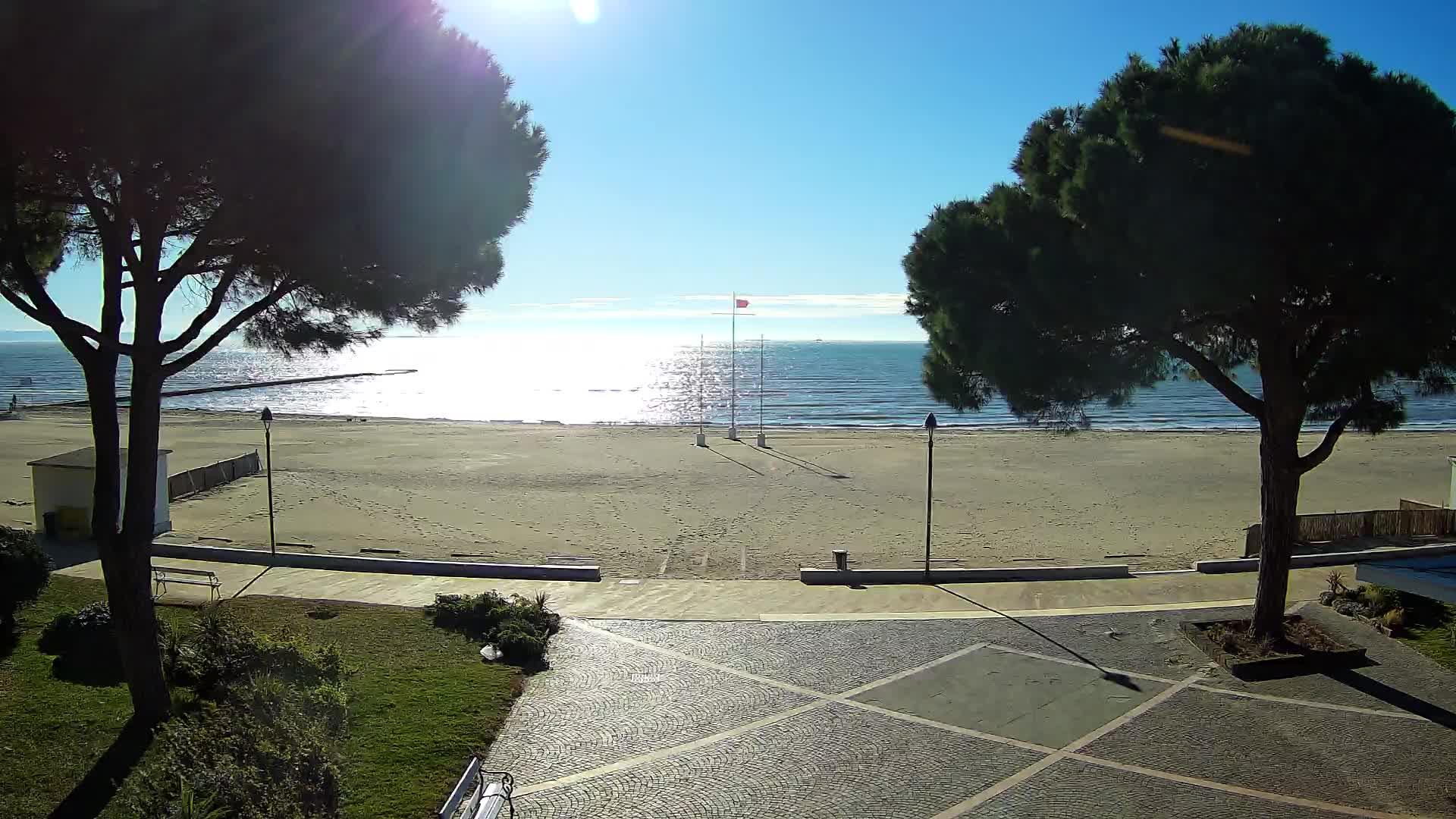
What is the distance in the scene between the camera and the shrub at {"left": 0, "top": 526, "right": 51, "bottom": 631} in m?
9.61

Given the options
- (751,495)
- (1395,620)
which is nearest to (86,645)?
(1395,620)

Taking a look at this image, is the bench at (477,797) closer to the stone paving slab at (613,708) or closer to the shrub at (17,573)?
the stone paving slab at (613,708)

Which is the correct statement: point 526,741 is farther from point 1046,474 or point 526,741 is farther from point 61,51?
point 1046,474

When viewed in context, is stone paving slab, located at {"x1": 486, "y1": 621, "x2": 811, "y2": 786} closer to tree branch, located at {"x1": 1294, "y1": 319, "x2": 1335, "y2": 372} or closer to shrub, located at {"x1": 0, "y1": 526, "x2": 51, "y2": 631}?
shrub, located at {"x1": 0, "y1": 526, "x2": 51, "y2": 631}

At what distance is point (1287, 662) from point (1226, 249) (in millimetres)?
5093

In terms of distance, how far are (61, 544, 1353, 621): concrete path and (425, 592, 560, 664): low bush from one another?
1.07 metres

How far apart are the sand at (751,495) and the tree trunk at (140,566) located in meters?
9.55

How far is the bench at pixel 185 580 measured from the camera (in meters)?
13.0

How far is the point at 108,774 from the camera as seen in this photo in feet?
22.6

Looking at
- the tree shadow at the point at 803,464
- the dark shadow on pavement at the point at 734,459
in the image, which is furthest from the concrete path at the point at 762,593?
the dark shadow on pavement at the point at 734,459

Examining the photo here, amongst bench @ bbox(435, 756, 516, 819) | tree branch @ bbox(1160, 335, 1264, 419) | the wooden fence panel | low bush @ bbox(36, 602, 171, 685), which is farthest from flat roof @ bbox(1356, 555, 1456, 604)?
low bush @ bbox(36, 602, 171, 685)

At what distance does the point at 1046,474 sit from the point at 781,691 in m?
24.1

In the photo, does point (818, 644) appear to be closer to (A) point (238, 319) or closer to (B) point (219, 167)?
(A) point (238, 319)

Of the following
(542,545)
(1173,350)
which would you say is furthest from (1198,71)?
(542,545)
